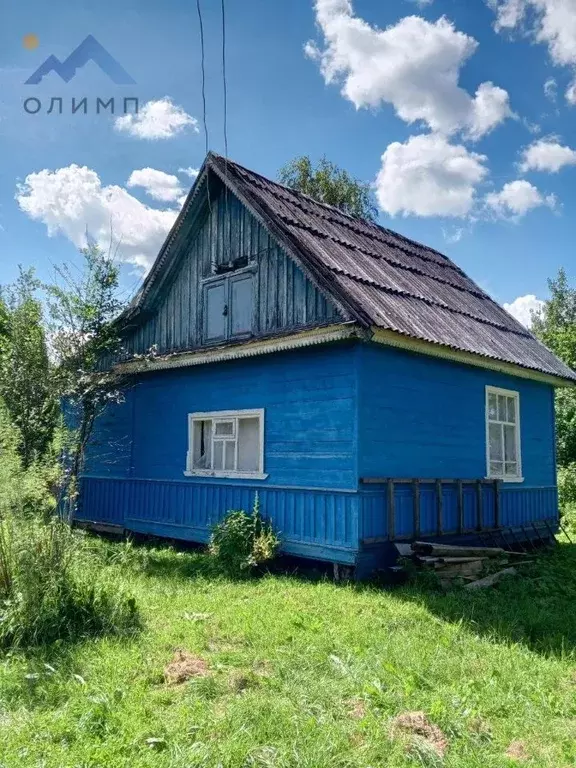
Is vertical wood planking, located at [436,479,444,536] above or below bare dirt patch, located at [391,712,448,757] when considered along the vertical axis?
above

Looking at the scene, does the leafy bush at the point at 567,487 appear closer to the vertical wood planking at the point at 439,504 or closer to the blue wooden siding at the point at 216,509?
the vertical wood planking at the point at 439,504

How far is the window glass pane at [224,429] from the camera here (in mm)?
10086

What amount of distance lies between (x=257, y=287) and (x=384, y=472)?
142 inches

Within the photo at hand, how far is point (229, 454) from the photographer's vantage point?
10.1m

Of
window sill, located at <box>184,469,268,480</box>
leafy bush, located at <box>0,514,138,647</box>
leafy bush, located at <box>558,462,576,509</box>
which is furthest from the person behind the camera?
leafy bush, located at <box>558,462,576,509</box>

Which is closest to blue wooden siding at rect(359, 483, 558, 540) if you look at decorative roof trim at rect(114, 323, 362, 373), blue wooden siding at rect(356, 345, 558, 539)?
blue wooden siding at rect(356, 345, 558, 539)

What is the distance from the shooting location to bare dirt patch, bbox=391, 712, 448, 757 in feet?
11.8

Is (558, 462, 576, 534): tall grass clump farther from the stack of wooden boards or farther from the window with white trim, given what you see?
the stack of wooden boards

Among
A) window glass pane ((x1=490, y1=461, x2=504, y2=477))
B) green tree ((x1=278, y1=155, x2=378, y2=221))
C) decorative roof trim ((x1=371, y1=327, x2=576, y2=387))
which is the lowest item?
window glass pane ((x1=490, y1=461, x2=504, y2=477))

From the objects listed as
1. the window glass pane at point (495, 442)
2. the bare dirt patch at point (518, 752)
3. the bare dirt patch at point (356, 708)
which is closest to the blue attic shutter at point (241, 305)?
the window glass pane at point (495, 442)

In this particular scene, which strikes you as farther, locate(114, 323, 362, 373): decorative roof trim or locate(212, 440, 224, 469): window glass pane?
locate(212, 440, 224, 469): window glass pane

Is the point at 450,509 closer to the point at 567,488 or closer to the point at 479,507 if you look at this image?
the point at 479,507

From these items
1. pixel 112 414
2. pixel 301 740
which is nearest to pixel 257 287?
pixel 112 414

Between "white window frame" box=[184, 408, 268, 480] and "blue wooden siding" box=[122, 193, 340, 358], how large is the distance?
1258mm
